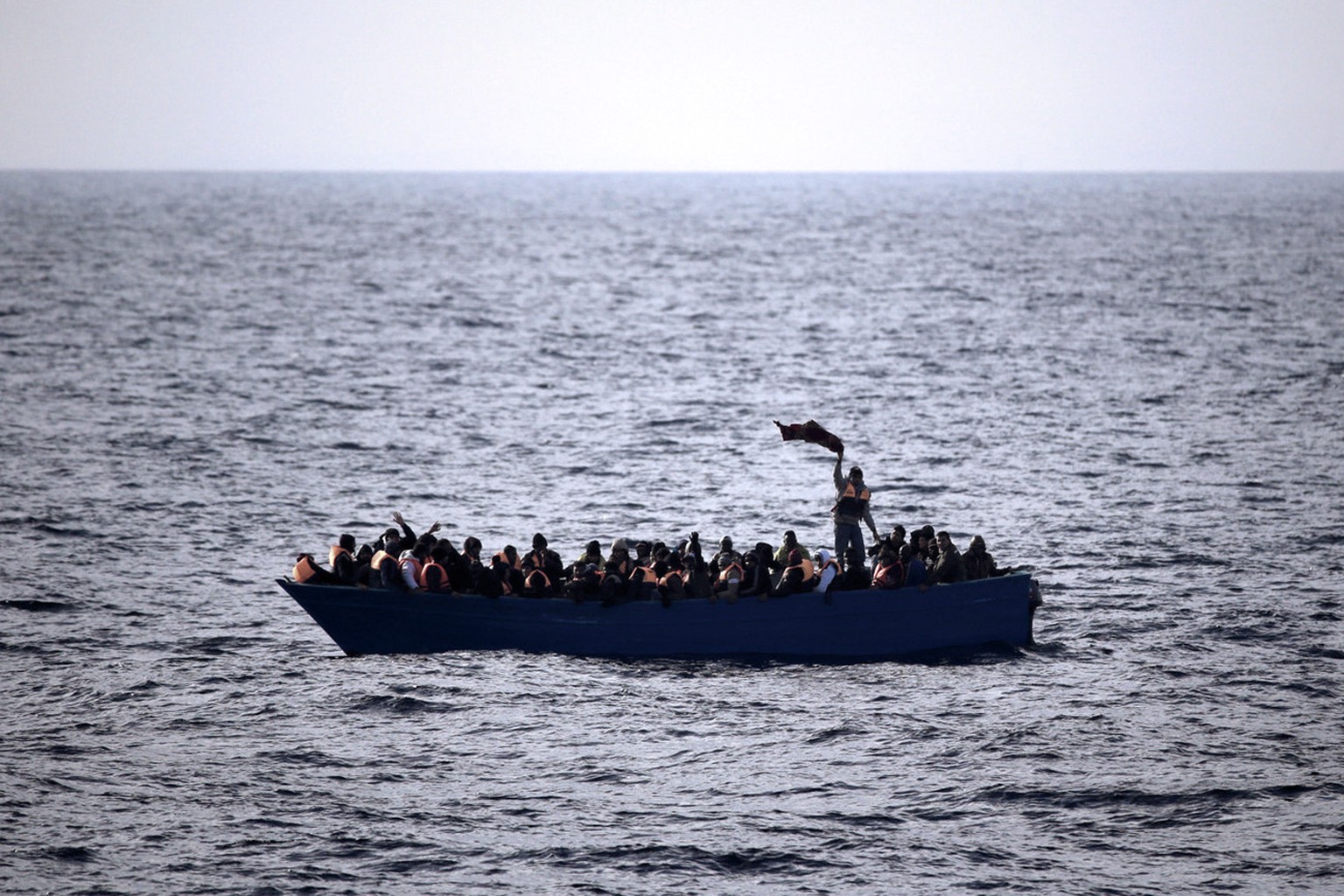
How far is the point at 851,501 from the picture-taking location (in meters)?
28.7

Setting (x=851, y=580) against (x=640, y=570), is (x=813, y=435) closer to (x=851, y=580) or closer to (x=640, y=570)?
(x=851, y=580)

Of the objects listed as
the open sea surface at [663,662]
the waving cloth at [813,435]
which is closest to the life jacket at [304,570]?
the open sea surface at [663,662]

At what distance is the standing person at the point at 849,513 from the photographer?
28.6m

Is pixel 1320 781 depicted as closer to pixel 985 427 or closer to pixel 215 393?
pixel 985 427

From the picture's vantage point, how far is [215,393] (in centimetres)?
5731

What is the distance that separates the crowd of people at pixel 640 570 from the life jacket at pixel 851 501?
1.13 meters

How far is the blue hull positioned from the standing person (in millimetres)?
1514

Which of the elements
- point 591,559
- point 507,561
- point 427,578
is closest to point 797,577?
point 591,559

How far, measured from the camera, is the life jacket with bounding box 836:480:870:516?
28.7 meters

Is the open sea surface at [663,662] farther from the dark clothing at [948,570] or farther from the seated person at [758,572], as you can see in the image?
the dark clothing at [948,570]

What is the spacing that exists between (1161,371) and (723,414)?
64.8ft

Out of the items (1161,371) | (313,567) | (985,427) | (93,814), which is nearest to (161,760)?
(93,814)

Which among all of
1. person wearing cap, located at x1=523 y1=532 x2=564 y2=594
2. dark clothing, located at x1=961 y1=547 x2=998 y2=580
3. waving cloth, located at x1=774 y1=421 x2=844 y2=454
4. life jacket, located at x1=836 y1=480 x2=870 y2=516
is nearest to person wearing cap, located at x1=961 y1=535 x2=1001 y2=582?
dark clothing, located at x1=961 y1=547 x2=998 y2=580

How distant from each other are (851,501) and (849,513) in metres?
0.25
